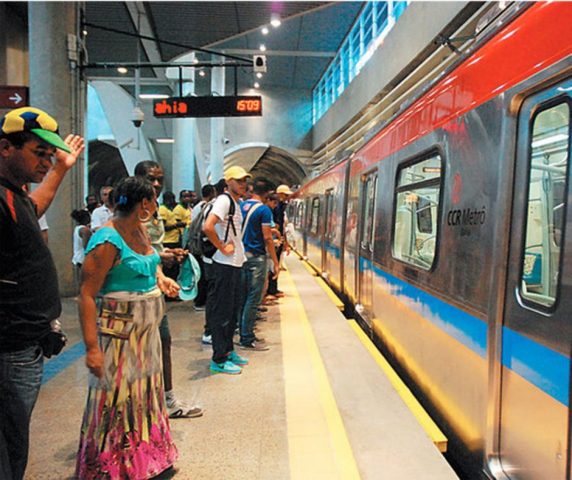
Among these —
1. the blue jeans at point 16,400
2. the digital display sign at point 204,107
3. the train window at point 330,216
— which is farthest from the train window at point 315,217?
the blue jeans at point 16,400

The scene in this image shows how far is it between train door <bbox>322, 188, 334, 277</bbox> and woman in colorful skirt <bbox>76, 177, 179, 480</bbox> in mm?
7406

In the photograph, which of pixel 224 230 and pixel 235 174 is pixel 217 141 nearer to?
pixel 235 174

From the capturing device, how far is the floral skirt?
2430 millimetres

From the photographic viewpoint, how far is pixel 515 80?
7.85ft

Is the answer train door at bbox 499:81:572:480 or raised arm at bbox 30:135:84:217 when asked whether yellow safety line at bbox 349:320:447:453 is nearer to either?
train door at bbox 499:81:572:480

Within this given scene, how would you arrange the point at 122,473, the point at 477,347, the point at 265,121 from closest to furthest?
1. the point at 122,473
2. the point at 477,347
3. the point at 265,121

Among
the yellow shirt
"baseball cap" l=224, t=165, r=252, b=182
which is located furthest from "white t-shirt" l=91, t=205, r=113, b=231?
the yellow shirt

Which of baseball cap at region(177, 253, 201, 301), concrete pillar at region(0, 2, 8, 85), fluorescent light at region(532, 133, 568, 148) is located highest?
concrete pillar at region(0, 2, 8, 85)

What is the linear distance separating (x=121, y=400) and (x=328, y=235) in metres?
7.97

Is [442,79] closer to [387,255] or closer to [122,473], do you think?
[387,255]

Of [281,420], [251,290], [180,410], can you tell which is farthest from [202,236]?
[281,420]

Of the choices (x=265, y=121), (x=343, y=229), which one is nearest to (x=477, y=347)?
(x=343, y=229)

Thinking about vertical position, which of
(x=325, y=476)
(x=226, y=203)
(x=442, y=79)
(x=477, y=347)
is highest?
(x=442, y=79)

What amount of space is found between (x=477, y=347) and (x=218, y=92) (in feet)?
59.0
